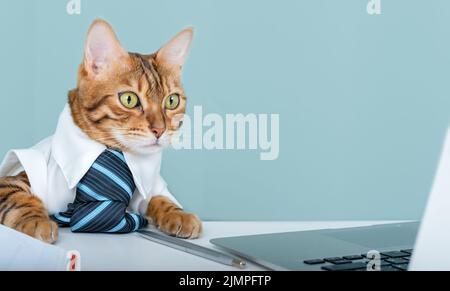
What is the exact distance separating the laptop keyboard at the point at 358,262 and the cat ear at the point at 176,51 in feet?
1.19

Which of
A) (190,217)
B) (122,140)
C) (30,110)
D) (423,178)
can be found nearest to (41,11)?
(30,110)

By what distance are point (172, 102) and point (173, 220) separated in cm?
15

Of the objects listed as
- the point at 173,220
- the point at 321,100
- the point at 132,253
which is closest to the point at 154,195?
the point at 173,220

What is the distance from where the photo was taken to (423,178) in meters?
1.00

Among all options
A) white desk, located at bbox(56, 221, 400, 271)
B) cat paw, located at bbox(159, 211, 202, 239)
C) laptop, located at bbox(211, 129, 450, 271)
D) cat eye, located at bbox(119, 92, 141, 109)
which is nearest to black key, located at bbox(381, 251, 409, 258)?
laptop, located at bbox(211, 129, 450, 271)

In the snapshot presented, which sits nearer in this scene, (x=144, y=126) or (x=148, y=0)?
(x=144, y=126)

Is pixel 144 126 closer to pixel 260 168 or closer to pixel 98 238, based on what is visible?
pixel 98 238

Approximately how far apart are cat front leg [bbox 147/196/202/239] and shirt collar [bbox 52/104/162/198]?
0.03 metres

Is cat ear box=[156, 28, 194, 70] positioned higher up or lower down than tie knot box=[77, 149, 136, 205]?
higher up

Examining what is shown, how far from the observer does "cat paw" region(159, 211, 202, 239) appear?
0.71 metres

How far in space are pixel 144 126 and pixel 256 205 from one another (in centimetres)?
31

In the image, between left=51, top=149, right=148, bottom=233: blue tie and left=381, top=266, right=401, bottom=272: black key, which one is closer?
left=381, top=266, right=401, bottom=272: black key

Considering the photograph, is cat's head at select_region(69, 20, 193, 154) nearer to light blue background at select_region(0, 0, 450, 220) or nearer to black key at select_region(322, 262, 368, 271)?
light blue background at select_region(0, 0, 450, 220)

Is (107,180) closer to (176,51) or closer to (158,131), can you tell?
(158,131)
